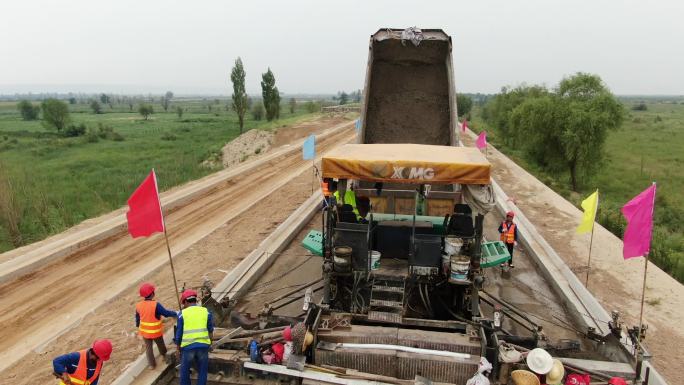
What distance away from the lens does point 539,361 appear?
16.2 feet

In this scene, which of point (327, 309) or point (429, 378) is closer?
point (429, 378)

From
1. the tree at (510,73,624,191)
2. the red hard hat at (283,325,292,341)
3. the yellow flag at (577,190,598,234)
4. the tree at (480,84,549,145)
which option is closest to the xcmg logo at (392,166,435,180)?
the red hard hat at (283,325,292,341)

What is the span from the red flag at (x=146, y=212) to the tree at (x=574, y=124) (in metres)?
22.2

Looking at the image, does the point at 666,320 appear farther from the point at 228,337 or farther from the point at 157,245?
A: the point at 157,245

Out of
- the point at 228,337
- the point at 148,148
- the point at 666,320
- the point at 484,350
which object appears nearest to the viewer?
the point at 484,350

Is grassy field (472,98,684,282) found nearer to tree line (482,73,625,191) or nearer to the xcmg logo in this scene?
tree line (482,73,625,191)

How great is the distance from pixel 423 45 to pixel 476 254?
6.58 m

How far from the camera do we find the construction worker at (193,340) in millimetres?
5023

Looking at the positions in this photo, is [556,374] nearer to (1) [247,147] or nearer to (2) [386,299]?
(2) [386,299]

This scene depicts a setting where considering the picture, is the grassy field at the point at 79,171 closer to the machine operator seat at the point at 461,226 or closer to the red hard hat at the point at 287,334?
the red hard hat at the point at 287,334

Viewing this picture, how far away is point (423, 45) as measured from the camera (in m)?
10.7

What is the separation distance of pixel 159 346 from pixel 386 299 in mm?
3166

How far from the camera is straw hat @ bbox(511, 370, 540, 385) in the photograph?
4852 mm

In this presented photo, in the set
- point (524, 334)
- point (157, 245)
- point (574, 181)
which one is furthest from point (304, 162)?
point (524, 334)
